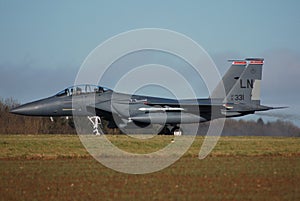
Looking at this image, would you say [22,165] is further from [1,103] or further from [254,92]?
[1,103]

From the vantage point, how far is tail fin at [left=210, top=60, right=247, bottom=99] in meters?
36.7

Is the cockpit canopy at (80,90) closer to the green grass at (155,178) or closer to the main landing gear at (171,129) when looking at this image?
the main landing gear at (171,129)

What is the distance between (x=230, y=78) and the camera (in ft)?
121

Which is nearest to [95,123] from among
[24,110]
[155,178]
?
[24,110]

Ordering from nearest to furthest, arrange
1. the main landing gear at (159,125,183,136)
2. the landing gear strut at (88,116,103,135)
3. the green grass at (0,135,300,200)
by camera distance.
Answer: the green grass at (0,135,300,200)
the landing gear strut at (88,116,103,135)
the main landing gear at (159,125,183,136)

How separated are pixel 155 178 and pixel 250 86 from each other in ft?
76.3

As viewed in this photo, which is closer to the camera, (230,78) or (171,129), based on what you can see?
(171,129)

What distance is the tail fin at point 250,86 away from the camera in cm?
3594

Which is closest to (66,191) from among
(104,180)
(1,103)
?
(104,180)

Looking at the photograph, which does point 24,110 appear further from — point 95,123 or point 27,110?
point 95,123

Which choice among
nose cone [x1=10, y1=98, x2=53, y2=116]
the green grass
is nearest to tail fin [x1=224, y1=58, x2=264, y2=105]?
nose cone [x1=10, y1=98, x2=53, y2=116]

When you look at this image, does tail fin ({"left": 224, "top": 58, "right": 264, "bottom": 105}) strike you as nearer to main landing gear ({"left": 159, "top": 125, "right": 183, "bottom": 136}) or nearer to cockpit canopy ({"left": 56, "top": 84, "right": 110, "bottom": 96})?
main landing gear ({"left": 159, "top": 125, "right": 183, "bottom": 136})

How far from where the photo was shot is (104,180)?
43.6 feet

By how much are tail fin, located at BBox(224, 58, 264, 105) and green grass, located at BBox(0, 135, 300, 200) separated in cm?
1473
